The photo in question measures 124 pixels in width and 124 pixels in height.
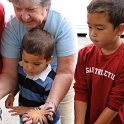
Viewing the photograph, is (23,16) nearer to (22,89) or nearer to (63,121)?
(22,89)

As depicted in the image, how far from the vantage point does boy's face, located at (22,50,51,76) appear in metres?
1.39

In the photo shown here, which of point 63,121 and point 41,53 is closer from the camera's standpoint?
point 41,53

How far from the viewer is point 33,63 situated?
1410 mm

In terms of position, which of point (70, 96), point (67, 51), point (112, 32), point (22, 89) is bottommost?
point (70, 96)

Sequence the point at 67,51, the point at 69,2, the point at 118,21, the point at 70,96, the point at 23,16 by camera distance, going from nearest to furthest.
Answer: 1. the point at 118,21
2. the point at 23,16
3. the point at 67,51
4. the point at 70,96
5. the point at 69,2

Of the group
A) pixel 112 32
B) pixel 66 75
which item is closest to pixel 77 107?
pixel 66 75

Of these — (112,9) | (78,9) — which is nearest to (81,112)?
(112,9)

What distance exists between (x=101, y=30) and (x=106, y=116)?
14.3 inches

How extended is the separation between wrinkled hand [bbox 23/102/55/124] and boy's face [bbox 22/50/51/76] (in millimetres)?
172

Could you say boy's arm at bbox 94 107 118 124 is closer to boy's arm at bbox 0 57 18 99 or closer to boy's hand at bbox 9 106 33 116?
boy's hand at bbox 9 106 33 116

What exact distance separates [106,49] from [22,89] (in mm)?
458

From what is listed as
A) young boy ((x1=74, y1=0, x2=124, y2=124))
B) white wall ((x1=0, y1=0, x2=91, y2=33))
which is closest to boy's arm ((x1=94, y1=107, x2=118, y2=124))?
young boy ((x1=74, y1=0, x2=124, y2=124))

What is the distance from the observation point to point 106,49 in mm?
1326

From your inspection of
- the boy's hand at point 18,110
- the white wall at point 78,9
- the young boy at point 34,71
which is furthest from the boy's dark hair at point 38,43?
the white wall at point 78,9
